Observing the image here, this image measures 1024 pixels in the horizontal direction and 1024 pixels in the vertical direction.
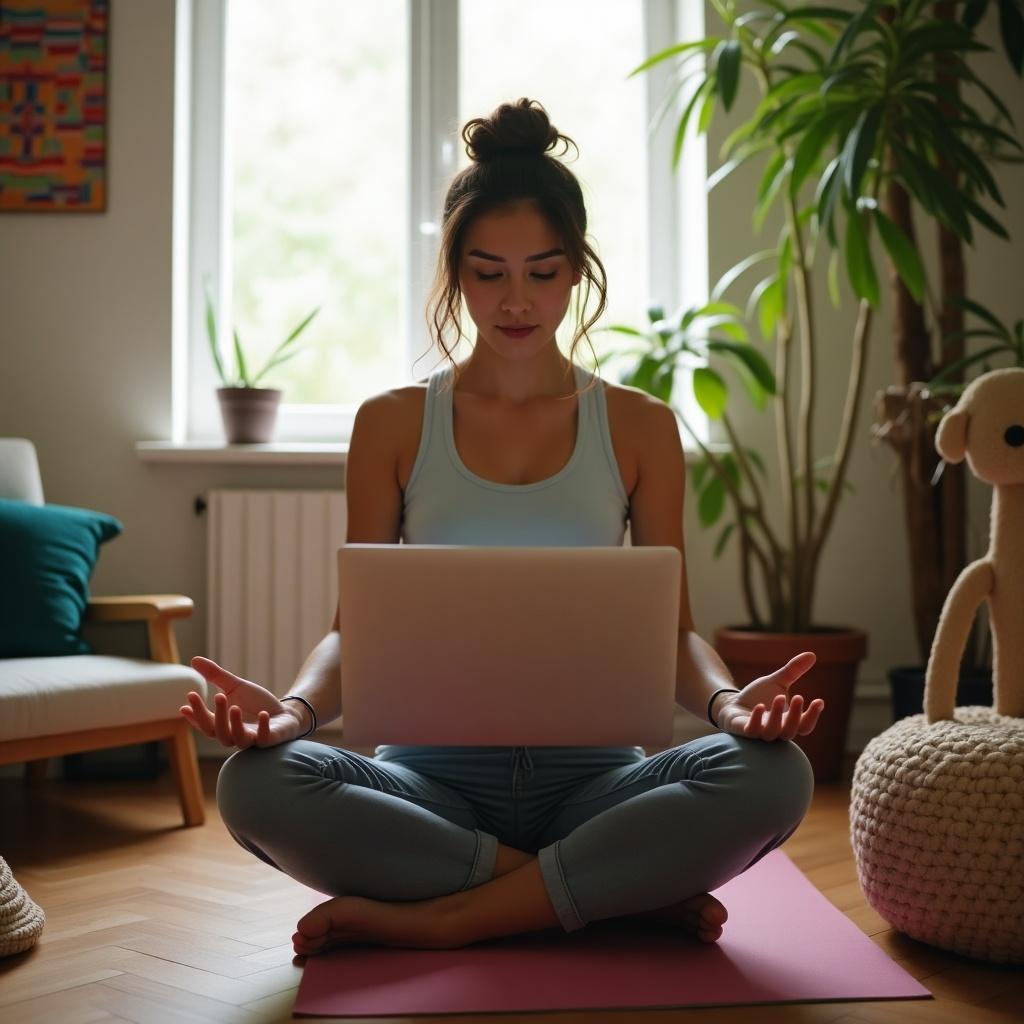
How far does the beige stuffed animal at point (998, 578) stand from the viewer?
5.51 feet

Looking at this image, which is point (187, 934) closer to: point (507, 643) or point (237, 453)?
point (507, 643)

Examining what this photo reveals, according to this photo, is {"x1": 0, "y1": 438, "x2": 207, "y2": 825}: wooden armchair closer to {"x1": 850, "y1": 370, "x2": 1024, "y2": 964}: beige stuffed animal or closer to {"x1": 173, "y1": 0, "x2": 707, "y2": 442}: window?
{"x1": 173, "y1": 0, "x2": 707, "y2": 442}: window

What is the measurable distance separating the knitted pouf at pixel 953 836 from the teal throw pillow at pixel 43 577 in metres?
1.62

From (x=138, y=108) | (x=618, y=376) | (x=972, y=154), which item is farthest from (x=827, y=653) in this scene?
(x=138, y=108)

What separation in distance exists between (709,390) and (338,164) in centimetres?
125

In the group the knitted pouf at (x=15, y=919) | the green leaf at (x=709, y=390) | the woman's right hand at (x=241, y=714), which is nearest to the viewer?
the woman's right hand at (x=241, y=714)

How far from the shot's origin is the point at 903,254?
257 cm

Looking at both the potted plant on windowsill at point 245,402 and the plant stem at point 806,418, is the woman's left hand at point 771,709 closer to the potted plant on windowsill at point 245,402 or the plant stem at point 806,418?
the plant stem at point 806,418

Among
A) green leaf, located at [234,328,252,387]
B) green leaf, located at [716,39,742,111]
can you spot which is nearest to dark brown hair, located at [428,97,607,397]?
green leaf, located at [716,39,742,111]

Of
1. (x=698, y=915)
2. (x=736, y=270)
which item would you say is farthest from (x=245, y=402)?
(x=698, y=915)

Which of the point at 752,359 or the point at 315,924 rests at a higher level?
the point at 752,359

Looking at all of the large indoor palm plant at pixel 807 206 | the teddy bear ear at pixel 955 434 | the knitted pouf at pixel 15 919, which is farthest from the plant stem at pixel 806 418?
the knitted pouf at pixel 15 919

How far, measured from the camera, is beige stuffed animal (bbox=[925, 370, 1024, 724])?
5.51 ft

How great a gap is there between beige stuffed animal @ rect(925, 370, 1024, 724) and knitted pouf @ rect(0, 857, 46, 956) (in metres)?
1.22
